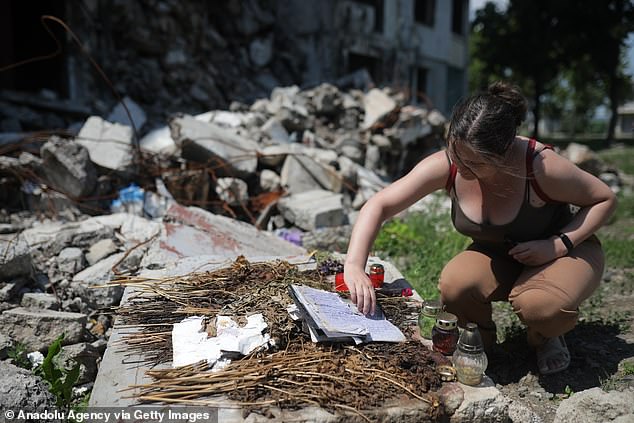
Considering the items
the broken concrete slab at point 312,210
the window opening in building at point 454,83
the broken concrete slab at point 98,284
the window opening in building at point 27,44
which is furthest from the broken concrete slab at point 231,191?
the window opening in building at point 454,83

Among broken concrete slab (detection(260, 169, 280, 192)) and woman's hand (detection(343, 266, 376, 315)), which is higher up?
woman's hand (detection(343, 266, 376, 315))

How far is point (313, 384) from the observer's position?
6.24ft

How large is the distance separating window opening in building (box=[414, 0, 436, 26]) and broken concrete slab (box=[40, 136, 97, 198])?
45.4 ft

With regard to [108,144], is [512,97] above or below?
above

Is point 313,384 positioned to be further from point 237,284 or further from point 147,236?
point 147,236

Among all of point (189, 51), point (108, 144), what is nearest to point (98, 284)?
point (108, 144)

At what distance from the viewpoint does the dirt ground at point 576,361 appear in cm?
269

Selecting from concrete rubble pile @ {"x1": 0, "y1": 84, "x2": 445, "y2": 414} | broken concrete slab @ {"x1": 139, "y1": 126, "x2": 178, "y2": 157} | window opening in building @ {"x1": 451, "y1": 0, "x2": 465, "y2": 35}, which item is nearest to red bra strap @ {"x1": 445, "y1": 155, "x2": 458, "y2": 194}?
concrete rubble pile @ {"x1": 0, "y1": 84, "x2": 445, "y2": 414}

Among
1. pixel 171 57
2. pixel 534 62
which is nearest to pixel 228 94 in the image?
pixel 171 57

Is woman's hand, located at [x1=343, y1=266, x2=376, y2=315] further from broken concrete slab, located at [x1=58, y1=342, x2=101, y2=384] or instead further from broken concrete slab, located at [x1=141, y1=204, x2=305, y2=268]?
broken concrete slab, located at [x1=58, y1=342, x2=101, y2=384]

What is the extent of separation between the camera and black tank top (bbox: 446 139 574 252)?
252 cm

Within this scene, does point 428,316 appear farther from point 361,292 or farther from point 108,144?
point 108,144

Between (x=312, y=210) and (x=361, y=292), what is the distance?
272 cm

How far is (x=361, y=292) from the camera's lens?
2.36 metres
